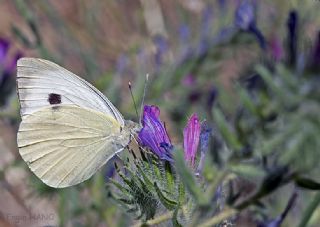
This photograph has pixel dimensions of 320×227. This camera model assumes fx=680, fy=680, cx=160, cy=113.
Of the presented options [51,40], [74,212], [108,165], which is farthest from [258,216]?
[51,40]

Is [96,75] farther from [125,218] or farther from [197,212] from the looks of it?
[197,212]

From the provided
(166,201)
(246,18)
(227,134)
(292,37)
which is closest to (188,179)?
(166,201)

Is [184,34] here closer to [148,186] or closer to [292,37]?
[292,37]

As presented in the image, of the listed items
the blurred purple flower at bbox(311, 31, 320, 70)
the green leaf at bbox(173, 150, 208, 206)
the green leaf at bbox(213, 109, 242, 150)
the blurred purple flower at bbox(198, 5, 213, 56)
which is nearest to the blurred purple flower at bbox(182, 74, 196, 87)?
the blurred purple flower at bbox(198, 5, 213, 56)

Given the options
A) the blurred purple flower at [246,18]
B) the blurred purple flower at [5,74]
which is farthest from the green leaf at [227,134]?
the blurred purple flower at [5,74]

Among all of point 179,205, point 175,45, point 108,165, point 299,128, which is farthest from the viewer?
point 175,45

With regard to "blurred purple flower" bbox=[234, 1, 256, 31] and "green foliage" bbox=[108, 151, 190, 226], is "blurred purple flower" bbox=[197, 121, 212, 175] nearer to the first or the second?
"green foliage" bbox=[108, 151, 190, 226]

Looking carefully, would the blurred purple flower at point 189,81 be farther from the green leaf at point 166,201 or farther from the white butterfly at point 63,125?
the green leaf at point 166,201

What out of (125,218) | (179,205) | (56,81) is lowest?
(125,218)
